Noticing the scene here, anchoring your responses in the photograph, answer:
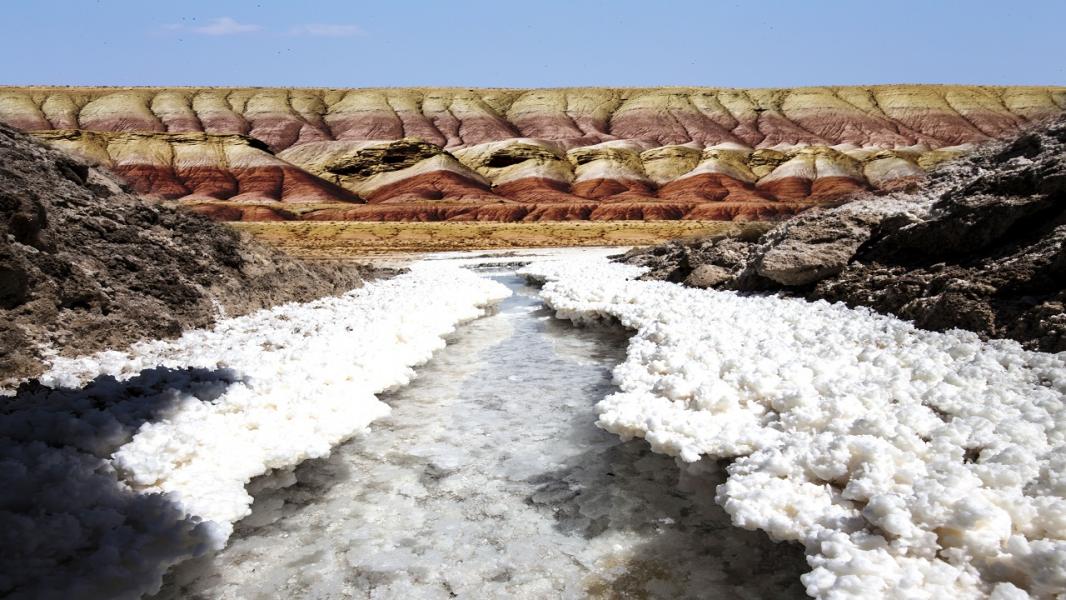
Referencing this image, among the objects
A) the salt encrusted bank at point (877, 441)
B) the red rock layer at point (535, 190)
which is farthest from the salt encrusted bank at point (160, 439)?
the red rock layer at point (535, 190)

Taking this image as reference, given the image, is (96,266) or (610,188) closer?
(96,266)

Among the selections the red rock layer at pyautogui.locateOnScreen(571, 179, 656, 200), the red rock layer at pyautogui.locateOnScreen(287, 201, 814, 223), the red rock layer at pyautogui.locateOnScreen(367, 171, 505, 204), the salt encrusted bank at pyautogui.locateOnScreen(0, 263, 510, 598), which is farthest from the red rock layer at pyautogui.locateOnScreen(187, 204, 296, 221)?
the salt encrusted bank at pyautogui.locateOnScreen(0, 263, 510, 598)

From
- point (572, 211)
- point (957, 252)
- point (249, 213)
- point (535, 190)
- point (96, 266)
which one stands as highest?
point (957, 252)

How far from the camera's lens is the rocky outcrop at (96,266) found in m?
6.90

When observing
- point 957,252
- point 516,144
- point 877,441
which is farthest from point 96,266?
point 516,144

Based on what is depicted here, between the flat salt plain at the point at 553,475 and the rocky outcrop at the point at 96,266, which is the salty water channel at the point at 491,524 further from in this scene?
the rocky outcrop at the point at 96,266

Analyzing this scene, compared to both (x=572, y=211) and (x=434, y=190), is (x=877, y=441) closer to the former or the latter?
(x=572, y=211)

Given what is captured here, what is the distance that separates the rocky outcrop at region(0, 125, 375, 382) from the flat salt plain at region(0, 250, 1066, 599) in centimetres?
61

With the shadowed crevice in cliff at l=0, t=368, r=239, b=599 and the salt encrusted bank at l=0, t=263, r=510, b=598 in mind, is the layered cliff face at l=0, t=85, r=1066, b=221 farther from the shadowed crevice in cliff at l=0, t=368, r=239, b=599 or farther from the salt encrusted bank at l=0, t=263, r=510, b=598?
the shadowed crevice in cliff at l=0, t=368, r=239, b=599

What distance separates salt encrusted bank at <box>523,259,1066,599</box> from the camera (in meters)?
3.06

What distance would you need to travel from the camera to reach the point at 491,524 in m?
4.18

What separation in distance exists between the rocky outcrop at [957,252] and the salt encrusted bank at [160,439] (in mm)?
5944

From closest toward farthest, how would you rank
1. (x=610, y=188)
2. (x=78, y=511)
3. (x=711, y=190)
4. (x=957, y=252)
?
(x=78, y=511), (x=957, y=252), (x=711, y=190), (x=610, y=188)

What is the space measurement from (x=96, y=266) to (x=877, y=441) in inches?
336
